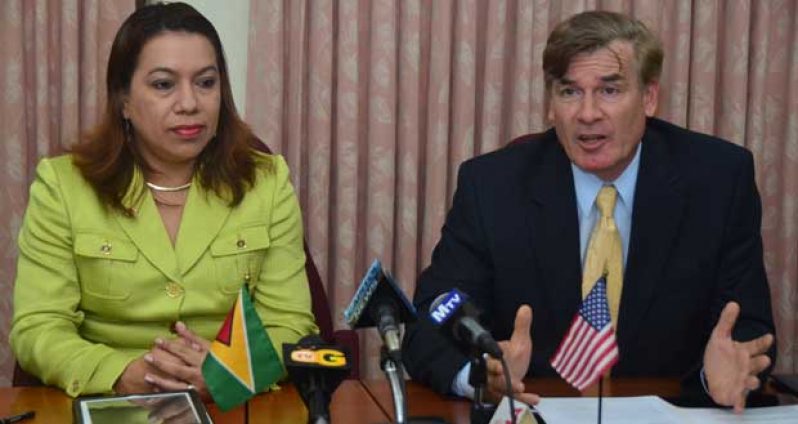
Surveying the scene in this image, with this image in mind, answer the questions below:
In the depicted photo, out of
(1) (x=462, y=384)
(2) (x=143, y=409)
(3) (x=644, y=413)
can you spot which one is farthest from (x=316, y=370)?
Answer: (3) (x=644, y=413)

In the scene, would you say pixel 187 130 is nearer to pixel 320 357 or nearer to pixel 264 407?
pixel 264 407

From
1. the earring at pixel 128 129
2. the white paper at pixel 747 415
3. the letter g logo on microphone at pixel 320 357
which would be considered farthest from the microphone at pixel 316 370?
the earring at pixel 128 129

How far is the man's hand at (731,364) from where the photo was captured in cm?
196

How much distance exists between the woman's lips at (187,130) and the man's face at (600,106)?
0.84 m

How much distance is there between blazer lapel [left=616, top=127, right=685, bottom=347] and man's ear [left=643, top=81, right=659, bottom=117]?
3.8 inches

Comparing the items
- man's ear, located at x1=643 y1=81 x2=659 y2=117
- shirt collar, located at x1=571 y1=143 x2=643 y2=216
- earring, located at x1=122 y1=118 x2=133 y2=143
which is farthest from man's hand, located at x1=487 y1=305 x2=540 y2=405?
earring, located at x1=122 y1=118 x2=133 y2=143

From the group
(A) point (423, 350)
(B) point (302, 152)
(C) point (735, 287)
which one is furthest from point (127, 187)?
(C) point (735, 287)

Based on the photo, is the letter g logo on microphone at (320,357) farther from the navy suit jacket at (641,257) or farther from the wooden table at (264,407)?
the navy suit jacket at (641,257)

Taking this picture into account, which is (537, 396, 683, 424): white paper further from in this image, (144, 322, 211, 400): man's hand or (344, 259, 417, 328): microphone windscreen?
(144, 322, 211, 400): man's hand

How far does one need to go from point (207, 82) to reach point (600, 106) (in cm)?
93

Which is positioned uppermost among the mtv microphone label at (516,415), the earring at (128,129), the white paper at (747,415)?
the earring at (128,129)

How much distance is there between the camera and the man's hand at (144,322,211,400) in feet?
6.65

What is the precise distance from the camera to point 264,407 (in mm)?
1920

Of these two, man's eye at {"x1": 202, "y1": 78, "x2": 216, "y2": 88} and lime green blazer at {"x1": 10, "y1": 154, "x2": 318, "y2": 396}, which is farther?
man's eye at {"x1": 202, "y1": 78, "x2": 216, "y2": 88}
